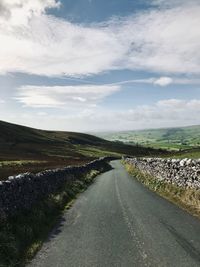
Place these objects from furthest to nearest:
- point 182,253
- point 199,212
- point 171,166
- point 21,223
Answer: point 171,166
point 199,212
point 21,223
point 182,253

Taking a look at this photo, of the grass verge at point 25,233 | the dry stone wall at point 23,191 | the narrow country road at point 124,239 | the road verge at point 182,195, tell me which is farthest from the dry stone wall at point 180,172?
the dry stone wall at point 23,191

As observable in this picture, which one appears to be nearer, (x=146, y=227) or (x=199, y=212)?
(x=146, y=227)

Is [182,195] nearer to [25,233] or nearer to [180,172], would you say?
[180,172]

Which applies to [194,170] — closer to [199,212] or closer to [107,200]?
[199,212]

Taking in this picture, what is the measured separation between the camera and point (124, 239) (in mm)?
13266

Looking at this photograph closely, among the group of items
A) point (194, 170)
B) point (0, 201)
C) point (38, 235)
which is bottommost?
point (38, 235)

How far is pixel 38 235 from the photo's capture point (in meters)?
14.1

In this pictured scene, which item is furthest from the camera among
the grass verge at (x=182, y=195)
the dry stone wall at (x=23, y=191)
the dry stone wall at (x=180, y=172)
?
the dry stone wall at (x=180, y=172)

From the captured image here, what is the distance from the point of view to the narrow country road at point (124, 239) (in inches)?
419

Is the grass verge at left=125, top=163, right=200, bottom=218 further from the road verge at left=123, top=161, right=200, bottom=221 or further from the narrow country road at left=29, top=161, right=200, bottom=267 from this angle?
the narrow country road at left=29, top=161, right=200, bottom=267

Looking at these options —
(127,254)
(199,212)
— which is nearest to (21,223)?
(127,254)

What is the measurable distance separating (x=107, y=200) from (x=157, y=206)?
5.04 metres

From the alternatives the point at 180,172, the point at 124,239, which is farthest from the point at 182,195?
the point at 124,239

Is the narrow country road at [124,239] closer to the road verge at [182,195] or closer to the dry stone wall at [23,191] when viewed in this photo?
the road verge at [182,195]
